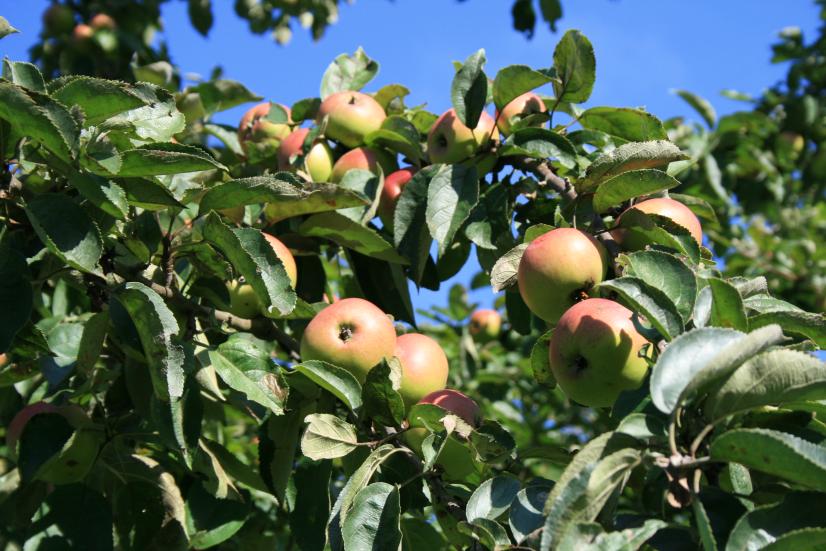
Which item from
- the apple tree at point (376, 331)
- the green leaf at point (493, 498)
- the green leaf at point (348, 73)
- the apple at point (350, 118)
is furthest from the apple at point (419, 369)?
the green leaf at point (348, 73)

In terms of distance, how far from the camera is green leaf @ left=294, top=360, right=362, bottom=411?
1.29 m

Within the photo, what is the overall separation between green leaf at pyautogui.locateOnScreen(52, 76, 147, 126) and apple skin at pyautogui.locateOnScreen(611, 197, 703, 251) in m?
0.79

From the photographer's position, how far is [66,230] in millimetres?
1244

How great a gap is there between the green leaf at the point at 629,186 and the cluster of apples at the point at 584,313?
52 mm

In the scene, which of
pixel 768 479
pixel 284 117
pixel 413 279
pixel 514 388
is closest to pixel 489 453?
pixel 768 479

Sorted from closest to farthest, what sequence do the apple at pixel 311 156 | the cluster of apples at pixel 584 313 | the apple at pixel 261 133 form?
the cluster of apples at pixel 584 313 < the apple at pixel 311 156 < the apple at pixel 261 133

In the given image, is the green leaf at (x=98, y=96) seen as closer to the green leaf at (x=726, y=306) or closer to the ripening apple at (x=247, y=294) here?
the ripening apple at (x=247, y=294)

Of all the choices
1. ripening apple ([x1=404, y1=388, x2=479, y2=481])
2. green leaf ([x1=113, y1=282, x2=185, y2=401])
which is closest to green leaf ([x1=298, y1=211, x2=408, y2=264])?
ripening apple ([x1=404, y1=388, x2=479, y2=481])

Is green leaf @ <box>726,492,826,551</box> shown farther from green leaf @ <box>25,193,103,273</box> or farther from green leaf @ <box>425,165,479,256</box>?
green leaf @ <box>25,193,103,273</box>

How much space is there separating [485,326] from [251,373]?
2586 mm

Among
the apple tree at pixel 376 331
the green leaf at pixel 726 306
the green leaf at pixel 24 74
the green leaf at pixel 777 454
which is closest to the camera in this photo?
the green leaf at pixel 777 454

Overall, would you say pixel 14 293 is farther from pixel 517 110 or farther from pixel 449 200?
pixel 517 110

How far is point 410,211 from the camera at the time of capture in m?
1.67

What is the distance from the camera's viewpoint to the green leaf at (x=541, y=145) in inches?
63.6
